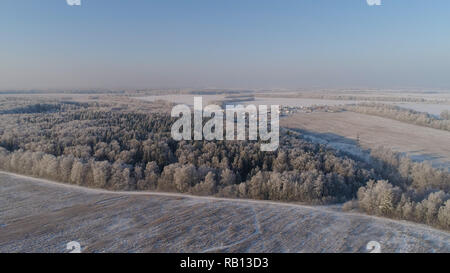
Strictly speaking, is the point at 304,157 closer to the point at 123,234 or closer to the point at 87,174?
the point at 123,234

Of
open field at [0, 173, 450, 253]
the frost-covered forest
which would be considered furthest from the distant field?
open field at [0, 173, 450, 253]

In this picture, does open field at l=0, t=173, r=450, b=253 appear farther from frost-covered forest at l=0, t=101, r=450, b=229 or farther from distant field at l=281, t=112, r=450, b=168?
distant field at l=281, t=112, r=450, b=168

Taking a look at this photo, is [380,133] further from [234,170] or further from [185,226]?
[185,226]

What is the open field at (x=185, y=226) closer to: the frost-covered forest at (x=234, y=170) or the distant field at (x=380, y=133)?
the frost-covered forest at (x=234, y=170)

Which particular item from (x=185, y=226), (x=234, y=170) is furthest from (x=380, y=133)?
(x=185, y=226)
